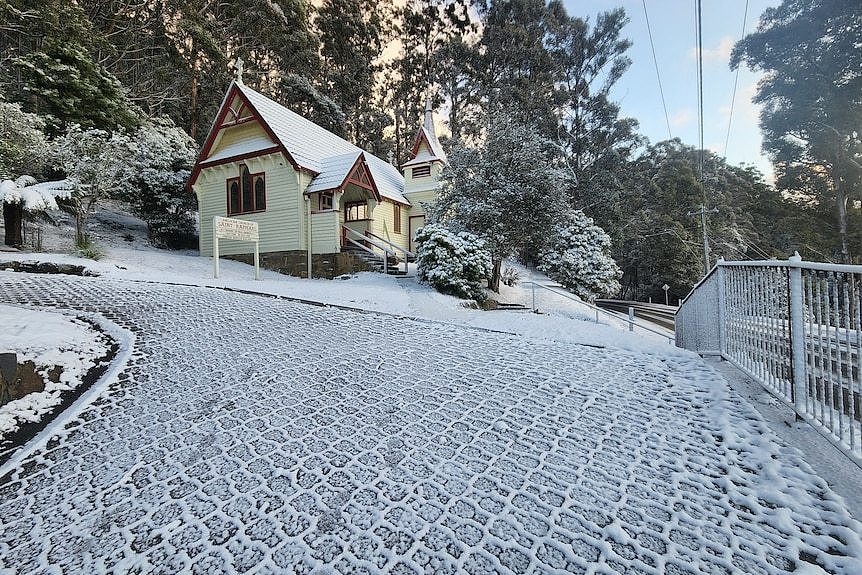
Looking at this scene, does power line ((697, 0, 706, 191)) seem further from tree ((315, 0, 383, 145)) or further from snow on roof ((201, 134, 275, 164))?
tree ((315, 0, 383, 145))

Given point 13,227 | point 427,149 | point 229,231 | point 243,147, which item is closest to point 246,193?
point 243,147

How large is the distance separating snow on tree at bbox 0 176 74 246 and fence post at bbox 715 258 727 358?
47.1ft

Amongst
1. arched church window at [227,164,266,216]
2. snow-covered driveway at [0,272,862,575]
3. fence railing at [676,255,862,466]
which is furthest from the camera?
arched church window at [227,164,266,216]

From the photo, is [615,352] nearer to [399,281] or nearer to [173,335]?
[173,335]

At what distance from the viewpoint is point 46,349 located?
4.16m

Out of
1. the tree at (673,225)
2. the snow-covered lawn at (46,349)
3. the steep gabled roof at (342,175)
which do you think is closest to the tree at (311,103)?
the steep gabled roof at (342,175)

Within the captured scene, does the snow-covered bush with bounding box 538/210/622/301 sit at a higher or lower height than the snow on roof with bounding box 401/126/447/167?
lower

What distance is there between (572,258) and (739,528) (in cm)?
1693

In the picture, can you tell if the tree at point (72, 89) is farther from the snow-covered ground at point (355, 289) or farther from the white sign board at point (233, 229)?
the white sign board at point (233, 229)

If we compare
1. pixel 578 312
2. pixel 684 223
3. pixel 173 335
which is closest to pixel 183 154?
pixel 173 335

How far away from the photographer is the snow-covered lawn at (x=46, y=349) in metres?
3.25

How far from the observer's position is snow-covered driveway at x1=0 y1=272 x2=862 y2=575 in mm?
1832

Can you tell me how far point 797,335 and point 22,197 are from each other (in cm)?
1482

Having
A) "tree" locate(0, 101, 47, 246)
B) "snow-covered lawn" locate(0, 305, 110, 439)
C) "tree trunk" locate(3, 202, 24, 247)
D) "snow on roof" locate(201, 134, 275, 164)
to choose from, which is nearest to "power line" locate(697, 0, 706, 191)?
"snow-covered lawn" locate(0, 305, 110, 439)
